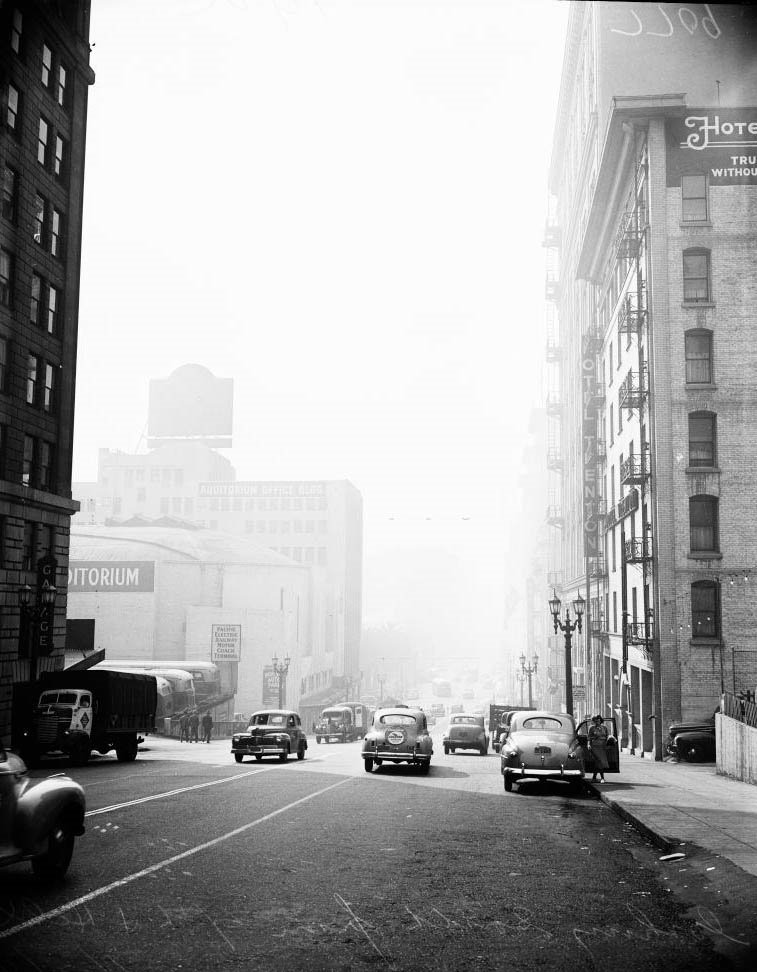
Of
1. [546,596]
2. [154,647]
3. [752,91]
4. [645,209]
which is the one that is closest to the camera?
[752,91]

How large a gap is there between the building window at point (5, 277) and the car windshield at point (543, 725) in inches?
1106

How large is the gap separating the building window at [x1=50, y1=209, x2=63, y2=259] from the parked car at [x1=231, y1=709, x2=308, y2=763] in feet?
77.5

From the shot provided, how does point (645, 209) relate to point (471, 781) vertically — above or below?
above

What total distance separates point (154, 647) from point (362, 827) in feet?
296

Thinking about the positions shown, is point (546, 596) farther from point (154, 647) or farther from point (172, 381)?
point (172, 381)

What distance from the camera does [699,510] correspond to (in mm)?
38188

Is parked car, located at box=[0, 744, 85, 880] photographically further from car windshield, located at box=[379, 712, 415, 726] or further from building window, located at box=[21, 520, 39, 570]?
building window, located at box=[21, 520, 39, 570]

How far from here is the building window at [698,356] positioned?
127 feet

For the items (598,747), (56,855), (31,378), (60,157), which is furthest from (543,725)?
(60,157)

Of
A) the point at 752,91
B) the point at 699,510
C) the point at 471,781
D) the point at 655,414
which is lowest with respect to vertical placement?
the point at 471,781

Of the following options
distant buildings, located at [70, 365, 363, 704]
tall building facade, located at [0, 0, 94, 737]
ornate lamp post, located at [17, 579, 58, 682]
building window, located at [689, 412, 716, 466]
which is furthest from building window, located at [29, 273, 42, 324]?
distant buildings, located at [70, 365, 363, 704]

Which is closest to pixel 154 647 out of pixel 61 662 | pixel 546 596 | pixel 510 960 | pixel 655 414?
pixel 546 596

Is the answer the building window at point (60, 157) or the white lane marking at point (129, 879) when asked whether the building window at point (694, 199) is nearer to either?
the building window at point (60, 157)

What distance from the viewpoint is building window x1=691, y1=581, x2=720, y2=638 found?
1468 inches
